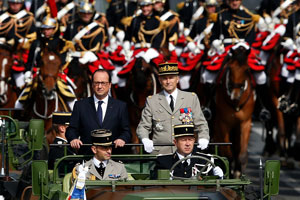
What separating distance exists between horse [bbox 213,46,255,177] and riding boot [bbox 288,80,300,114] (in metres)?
2.83

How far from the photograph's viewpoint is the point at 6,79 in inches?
874

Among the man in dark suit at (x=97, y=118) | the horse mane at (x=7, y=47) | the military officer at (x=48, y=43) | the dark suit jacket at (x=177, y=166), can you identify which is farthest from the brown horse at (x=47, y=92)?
the dark suit jacket at (x=177, y=166)

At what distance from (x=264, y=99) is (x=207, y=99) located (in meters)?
2.54

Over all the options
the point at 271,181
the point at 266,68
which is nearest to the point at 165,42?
the point at 266,68

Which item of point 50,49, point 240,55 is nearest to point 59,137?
point 50,49

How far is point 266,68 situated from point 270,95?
58 cm

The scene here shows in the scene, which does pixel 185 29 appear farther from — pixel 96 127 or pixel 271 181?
pixel 271 181

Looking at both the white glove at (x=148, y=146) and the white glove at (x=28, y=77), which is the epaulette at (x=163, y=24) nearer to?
the white glove at (x=28, y=77)

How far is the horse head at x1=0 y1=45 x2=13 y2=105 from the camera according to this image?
870 inches

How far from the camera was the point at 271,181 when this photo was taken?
12.1 metres

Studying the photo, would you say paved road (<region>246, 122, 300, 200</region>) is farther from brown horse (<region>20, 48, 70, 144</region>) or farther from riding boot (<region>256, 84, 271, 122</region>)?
brown horse (<region>20, 48, 70, 144</region>)

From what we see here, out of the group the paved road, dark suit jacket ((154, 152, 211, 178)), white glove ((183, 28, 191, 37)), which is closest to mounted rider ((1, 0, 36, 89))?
white glove ((183, 28, 191, 37))

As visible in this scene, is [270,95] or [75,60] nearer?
[75,60]

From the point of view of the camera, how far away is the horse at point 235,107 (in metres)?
20.3
